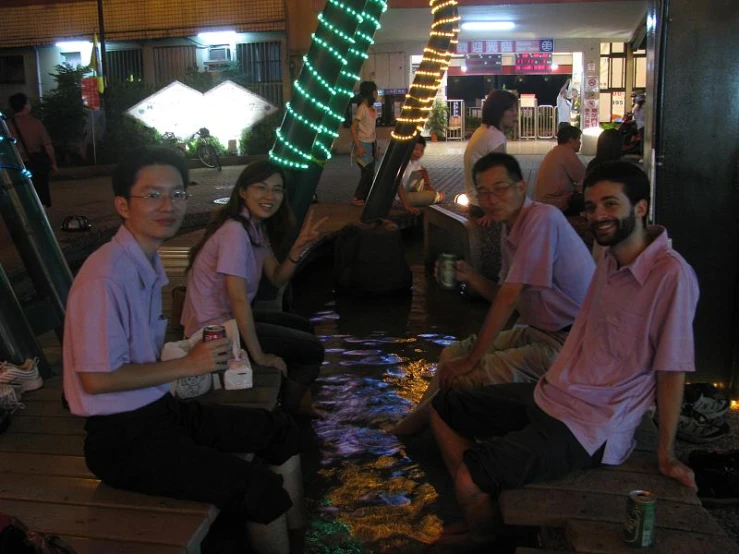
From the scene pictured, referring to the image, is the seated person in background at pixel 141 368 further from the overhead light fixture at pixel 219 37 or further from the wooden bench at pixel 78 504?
the overhead light fixture at pixel 219 37

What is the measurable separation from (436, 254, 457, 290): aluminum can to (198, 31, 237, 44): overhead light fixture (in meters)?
24.3

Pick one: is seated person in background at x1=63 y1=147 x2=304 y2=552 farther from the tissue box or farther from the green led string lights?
the green led string lights

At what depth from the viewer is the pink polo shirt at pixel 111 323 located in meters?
2.87

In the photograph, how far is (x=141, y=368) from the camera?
9.73 ft

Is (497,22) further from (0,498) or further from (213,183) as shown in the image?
(0,498)

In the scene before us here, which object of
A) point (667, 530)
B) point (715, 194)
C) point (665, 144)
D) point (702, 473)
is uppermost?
point (665, 144)

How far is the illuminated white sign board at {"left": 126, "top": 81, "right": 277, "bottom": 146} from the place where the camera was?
23.0 m

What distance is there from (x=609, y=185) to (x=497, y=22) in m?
21.4

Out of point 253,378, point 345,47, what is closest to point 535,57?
point 345,47

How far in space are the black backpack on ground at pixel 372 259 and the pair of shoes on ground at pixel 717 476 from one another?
4.87 metres

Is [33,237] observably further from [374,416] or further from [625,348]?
[625,348]

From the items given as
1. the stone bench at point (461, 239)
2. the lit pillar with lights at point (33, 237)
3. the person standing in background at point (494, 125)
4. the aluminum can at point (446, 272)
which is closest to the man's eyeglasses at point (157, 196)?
the aluminum can at point (446, 272)

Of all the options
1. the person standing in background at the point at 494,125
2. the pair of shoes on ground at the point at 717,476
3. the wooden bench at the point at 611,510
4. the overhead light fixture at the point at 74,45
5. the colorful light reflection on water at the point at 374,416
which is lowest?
the colorful light reflection on water at the point at 374,416

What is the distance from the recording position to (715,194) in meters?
4.96
